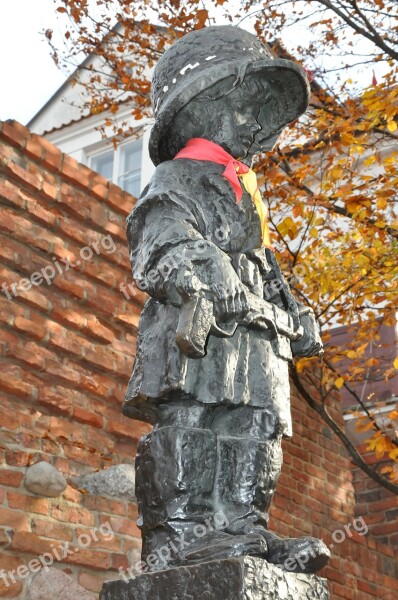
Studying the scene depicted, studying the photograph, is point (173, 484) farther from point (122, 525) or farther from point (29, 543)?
point (122, 525)

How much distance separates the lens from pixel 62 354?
4.34 metres

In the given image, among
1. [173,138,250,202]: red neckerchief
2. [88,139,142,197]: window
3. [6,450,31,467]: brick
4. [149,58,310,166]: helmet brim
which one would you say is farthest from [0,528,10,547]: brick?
[88,139,142,197]: window

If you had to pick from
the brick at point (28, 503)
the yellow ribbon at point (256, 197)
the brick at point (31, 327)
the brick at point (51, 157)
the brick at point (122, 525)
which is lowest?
the brick at point (28, 503)

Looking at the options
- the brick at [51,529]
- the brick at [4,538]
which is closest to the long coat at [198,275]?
the brick at [4,538]

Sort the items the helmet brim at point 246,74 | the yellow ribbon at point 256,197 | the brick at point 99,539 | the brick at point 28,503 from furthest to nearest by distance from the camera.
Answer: the brick at point 99,539
the brick at point 28,503
the yellow ribbon at point 256,197
the helmet brim at point 246,74

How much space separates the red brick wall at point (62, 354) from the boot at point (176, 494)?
1.78 meters

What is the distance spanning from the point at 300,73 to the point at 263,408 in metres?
0.99

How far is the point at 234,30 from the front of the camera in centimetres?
252

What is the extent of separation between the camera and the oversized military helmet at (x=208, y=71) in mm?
2361

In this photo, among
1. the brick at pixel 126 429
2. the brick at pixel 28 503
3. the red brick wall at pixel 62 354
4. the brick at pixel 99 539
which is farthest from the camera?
the brick at pixel 126 429

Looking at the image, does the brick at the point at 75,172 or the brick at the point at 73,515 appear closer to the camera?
the brick at the point at 73,515

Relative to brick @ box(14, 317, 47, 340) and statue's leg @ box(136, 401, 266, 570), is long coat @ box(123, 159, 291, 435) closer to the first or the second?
statue's leg @ box(136, 401, 266, 570)

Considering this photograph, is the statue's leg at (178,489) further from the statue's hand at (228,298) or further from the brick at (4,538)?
the brick at (4,538)

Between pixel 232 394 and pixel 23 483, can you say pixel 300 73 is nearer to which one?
pixel 232 394
